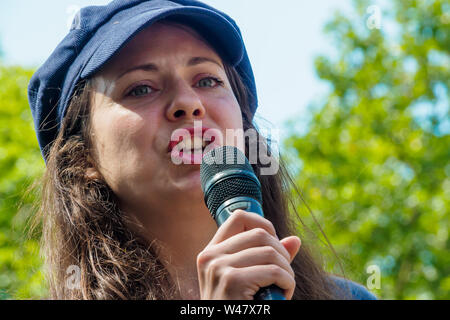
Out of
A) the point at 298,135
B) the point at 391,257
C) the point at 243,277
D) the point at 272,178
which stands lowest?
the point at 243,277

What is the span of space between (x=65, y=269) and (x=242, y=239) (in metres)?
0.99

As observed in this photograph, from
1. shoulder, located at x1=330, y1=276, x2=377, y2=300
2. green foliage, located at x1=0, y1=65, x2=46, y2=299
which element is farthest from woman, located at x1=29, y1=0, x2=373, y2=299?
green foliage, located at x1=0, y1=65, x2=46, y2=299

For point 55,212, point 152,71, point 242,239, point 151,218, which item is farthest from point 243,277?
point 55,212

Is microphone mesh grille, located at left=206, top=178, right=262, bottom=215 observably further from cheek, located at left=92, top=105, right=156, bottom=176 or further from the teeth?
cheek, located at left=92, top=105, right=156, bottom=176

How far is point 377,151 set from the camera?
28.1ft

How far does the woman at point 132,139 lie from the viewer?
1904mm

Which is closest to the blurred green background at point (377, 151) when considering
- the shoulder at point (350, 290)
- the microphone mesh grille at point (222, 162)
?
the shoulder at point (350, 290)

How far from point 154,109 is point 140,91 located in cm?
12

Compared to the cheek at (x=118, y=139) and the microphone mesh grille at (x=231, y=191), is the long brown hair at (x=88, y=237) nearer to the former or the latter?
the cheek at (x=118, y=139)

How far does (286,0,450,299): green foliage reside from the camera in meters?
7.95

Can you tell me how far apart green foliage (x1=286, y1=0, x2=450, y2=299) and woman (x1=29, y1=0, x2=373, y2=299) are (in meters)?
5.03

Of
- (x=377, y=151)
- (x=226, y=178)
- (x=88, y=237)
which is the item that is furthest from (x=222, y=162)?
(x=377, y=151)
